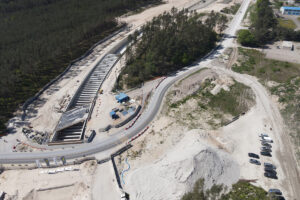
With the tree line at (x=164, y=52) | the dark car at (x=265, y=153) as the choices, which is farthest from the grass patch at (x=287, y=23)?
the dark car at (x=265, y=153)

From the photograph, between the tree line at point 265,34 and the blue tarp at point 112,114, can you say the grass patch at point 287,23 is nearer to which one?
the tree line at point 265,34

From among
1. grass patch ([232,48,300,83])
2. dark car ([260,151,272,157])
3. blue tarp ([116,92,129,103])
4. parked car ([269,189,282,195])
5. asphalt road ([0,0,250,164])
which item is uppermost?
grass patch ([232,48,300,83])

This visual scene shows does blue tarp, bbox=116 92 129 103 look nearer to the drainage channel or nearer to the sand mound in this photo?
the drainage channel

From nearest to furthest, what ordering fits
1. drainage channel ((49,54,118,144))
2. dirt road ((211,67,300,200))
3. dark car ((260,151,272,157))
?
dirt road ((211,67,300,200)) < dark car ((260,151,272,157)) < drainage channel ((49,54,118,144))

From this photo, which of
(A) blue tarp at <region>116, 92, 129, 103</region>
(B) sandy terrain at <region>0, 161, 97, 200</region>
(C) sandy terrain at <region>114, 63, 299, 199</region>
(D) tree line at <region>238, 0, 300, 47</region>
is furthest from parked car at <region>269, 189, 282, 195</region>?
(D) tree line at <region>238, 0, 300, 47</region>

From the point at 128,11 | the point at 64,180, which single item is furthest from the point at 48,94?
the point at 128,11

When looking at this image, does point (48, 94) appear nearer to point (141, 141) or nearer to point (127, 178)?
point (141, 141)
